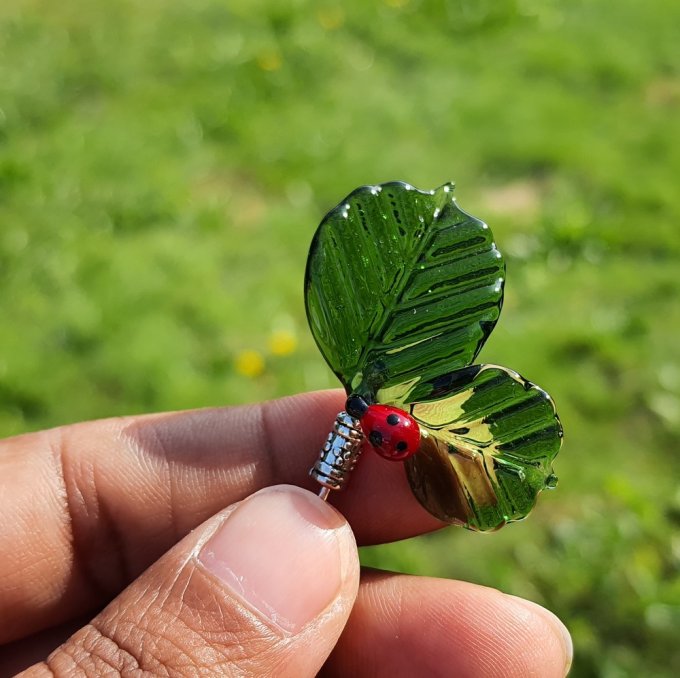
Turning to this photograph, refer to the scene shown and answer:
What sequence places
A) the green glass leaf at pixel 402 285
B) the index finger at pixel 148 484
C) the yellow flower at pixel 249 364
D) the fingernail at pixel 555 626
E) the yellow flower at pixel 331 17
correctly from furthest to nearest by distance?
the yellow flower at pixel 331 17 < the yellow flower at pixel 249 364 < the index finger at pixel 148 484 < the fingernail at pixel 555 626 < the green glass leaf at pixel 402 285

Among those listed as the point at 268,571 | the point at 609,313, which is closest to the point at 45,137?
the point at 609,313

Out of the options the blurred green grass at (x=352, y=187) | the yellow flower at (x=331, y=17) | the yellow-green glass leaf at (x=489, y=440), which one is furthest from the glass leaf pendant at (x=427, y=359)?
the yellow flower at (x=331, y=17)

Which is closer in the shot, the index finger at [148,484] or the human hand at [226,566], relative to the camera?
the human hand at [226,566]

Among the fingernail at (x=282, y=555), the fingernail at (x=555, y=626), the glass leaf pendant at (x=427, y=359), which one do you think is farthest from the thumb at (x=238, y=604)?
the fingernail at (x=555, y=626)

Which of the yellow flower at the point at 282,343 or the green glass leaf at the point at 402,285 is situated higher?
the green glass leaf at the point at 402,285

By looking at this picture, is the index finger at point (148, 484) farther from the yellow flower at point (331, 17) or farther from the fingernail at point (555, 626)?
the yellow flower at point (331, 17)

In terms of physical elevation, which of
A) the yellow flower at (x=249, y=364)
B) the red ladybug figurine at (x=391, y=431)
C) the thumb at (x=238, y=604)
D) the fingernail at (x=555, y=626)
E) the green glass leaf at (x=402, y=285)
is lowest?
the fingernail at (x=555, y=626)

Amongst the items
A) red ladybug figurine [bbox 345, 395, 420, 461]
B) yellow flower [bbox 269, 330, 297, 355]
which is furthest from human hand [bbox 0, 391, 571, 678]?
yellow flower [bbox 269, 330, 297, 355]

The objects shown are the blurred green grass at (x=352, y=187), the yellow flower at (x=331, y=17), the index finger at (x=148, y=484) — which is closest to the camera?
the index finger at (x=148, y=484)
